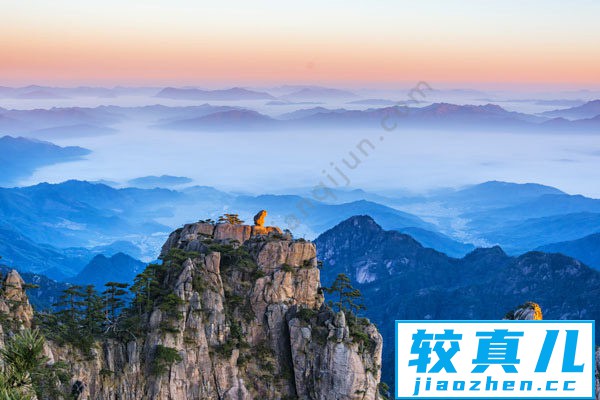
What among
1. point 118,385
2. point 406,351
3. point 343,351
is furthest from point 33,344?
point 343,351

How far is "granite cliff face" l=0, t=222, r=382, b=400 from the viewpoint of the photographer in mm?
53719

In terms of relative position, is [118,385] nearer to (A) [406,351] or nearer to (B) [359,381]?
(B) [359,381]

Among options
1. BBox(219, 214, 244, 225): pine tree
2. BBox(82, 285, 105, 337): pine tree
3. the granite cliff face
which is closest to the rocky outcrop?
the granite cliff face

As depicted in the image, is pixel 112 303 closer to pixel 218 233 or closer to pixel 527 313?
pixel 218 233

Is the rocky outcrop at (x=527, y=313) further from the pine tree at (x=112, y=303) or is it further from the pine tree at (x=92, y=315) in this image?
the pine tree at (x=92, y=315)

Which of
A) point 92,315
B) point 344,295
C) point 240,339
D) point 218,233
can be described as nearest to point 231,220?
point 218,233

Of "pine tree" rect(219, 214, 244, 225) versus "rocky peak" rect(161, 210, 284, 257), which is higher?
"pine tree" rect(219, 214, 244, 225)

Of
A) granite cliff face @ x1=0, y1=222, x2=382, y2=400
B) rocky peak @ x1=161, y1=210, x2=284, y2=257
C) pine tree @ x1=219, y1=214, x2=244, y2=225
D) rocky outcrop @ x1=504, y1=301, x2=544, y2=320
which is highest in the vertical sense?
pine tree @ x1=219, y1=214, x2=244, y2=225

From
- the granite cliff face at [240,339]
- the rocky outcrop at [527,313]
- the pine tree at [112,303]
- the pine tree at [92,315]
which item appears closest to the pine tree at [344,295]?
the granite cliff face at [240,339]

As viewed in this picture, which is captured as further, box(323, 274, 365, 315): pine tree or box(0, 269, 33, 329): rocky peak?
box(323, 274, 365, 315): pine tree

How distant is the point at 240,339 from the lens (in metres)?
57.8

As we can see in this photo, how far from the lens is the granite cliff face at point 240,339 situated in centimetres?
5372

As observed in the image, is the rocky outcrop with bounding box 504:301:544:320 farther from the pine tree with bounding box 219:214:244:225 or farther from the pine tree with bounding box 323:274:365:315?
the pine tree with bounding box 219:214:244:225

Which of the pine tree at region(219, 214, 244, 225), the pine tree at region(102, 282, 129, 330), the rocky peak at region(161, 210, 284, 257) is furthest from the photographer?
the pine tree at region(219, 214, 244, 225)
